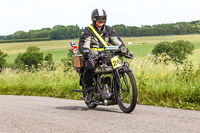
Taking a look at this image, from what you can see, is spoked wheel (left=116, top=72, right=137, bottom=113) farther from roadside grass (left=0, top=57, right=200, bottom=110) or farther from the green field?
the green field

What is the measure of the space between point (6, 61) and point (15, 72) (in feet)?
332

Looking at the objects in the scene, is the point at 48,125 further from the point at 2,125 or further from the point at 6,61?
the point at 6,61

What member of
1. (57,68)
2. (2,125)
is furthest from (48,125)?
(57,68)

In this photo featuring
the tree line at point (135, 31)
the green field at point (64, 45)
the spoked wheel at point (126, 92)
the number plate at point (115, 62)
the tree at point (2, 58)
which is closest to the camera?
the spoked wheel at point (126, 92)

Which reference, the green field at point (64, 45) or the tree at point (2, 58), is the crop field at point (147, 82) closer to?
the green field at point (64, 45)

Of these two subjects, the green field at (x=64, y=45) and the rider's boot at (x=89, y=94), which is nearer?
the rider's boot at (x=89, y=94)

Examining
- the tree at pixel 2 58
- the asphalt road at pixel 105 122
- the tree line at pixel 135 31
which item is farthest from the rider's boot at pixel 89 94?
the tree at pixel 2 58

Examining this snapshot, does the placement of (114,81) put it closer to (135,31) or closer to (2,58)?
(135,31)

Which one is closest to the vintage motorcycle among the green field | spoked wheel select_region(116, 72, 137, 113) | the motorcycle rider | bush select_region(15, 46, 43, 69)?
spoked wheel select_region(116, 72, 137, 113)

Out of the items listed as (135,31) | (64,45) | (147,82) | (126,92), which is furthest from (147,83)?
(135,31)

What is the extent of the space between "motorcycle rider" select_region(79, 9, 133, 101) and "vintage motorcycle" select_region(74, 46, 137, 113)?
0.17 m

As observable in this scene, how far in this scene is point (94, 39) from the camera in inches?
280

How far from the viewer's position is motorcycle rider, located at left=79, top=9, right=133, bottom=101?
22.8ft

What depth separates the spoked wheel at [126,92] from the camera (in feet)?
20.6
